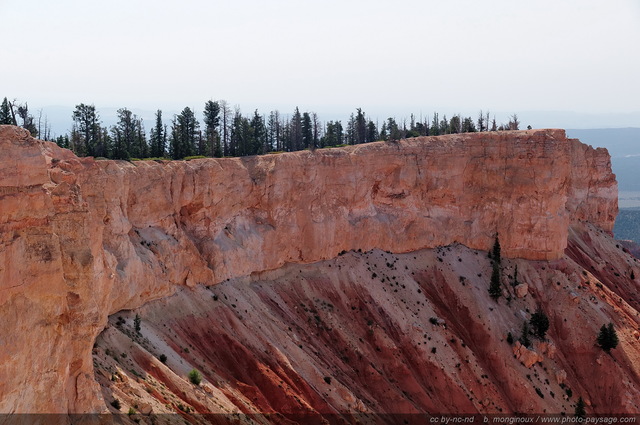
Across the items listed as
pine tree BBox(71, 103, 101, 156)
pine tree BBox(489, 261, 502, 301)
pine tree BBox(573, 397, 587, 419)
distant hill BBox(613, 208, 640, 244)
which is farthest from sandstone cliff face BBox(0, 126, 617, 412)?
distant hill BBox(613, 208, 640, 244)

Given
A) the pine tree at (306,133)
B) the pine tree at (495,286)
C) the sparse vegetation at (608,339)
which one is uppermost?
the pine tree at (306,133)

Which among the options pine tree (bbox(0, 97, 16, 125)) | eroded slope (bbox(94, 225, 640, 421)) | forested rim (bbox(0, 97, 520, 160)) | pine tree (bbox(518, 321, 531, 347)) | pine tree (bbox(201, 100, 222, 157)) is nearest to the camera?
eroded slope (bbox(94, 225, 640, 421))

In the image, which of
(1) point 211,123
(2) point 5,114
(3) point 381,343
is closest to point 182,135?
(1) point 211,123

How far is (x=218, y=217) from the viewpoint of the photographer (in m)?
54.5

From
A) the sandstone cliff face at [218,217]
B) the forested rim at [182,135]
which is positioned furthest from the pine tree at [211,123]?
the sandstone cliff face at [218,217]

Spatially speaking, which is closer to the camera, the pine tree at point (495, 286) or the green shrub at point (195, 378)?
the green shrub at point (195, 378)

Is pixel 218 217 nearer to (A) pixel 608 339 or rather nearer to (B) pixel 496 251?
(B) pixel 496 251

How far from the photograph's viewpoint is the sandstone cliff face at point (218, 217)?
21.4 meters

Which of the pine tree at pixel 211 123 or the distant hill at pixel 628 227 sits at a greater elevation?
the pine tree at pixel 211 123

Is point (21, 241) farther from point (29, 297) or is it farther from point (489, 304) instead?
point (489, 304)

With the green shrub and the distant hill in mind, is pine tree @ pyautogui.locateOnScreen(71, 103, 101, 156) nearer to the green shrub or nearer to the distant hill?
the green shrub

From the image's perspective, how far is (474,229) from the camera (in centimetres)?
7325

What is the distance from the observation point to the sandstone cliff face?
70.3ft

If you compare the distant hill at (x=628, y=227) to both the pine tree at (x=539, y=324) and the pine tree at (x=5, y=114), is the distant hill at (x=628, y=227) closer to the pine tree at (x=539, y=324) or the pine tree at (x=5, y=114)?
the pine tree at (x=539, y=324)
